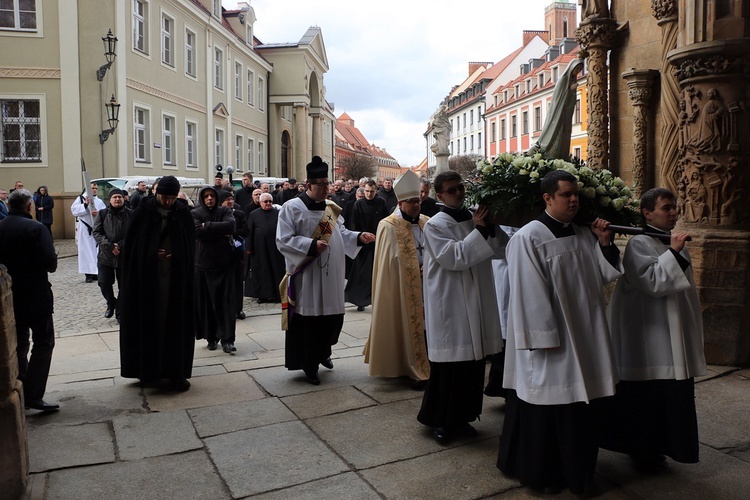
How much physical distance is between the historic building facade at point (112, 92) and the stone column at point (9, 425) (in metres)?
19.2

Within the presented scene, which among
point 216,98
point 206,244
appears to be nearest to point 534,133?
point 216,98

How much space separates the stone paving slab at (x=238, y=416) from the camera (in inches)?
207

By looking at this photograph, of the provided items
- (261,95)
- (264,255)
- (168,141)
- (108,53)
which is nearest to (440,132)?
(264,255)

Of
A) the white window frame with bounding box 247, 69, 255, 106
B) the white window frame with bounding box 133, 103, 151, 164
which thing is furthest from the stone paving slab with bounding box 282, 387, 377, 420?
the white window frame with bounding box 247, 69, 255, 106

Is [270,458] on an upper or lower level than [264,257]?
lower

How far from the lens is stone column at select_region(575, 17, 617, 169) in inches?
351

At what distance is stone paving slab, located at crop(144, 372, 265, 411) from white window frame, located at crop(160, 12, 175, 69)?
21823 millimetres

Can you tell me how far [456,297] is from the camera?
4797 millimetres

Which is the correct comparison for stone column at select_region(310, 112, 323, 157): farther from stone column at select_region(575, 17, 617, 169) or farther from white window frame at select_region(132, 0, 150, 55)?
stone column at select_region(575, 17, 617, 169)

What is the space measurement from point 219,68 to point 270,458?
99.7ft

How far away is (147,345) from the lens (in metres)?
6.23

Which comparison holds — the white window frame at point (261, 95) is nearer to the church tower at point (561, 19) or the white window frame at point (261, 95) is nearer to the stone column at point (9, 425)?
the church tower at point (561, 19)

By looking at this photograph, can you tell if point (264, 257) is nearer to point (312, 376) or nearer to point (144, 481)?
point (312, 376)

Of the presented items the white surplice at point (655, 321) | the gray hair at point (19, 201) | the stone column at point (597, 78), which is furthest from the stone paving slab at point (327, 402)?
the stone column at point (597, 78)
